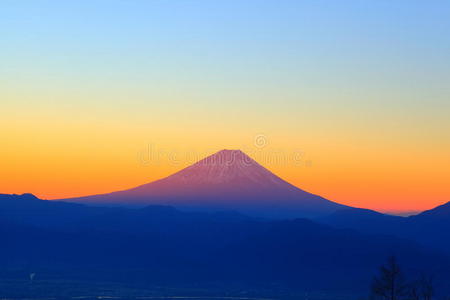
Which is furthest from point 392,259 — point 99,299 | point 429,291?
point 99,299

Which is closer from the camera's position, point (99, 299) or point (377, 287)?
point (377, 287)

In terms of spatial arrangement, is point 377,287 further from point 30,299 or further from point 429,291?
point 30,299

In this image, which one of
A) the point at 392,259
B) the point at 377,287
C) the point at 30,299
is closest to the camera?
the point at 377,287

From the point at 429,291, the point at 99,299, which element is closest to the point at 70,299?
the point at 99,299

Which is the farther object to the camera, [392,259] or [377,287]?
[392,259]

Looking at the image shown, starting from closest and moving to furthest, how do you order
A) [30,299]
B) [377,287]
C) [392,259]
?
[377,287], [392,259], [30,299]

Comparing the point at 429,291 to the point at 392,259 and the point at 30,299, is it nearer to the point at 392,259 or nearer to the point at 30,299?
the point at 392,259

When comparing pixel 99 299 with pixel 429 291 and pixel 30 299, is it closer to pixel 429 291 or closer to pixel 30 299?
pixel 30 299
